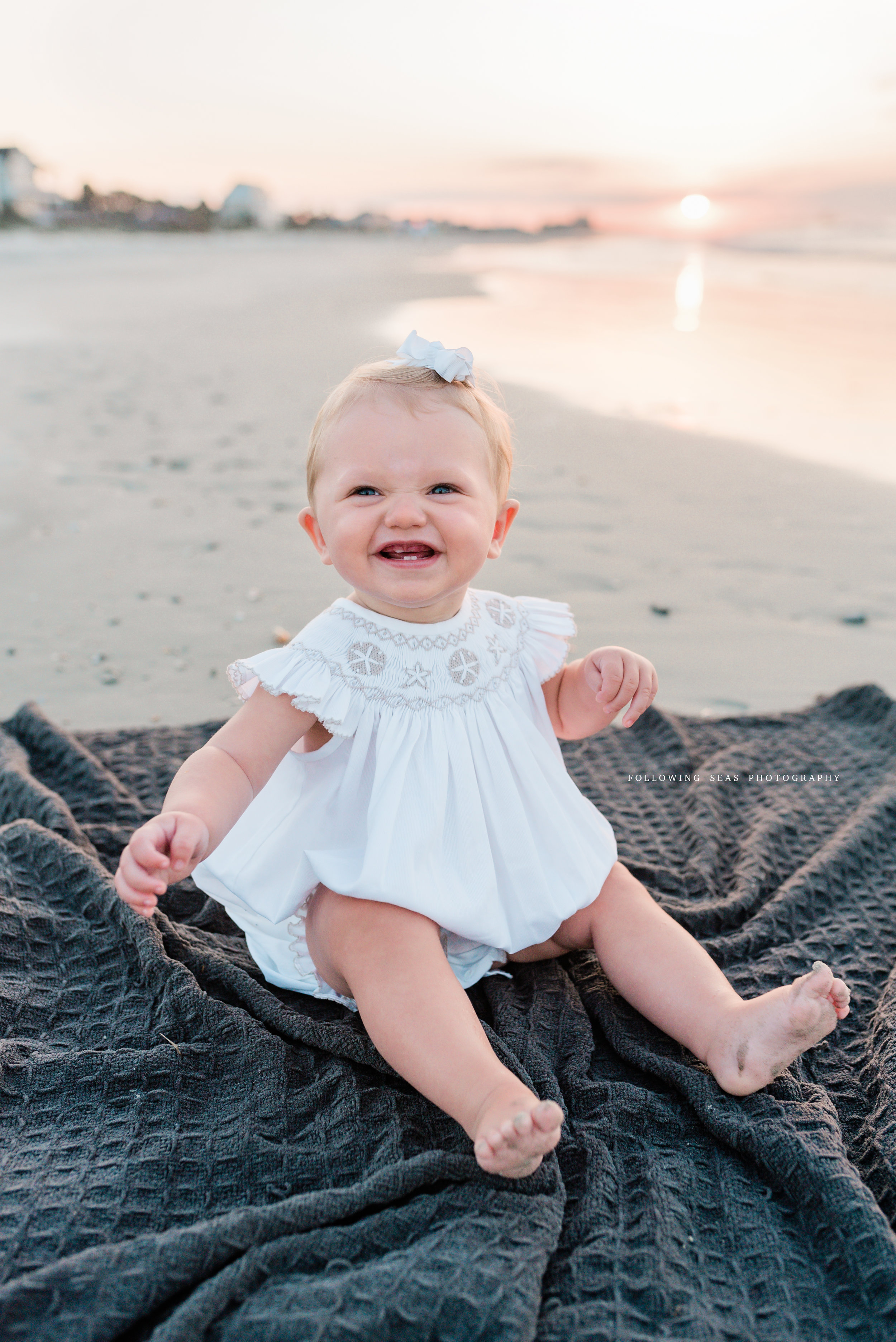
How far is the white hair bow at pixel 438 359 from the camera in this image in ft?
5.24

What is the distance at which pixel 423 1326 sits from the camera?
1115mm

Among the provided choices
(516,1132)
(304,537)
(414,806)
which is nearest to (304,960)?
(414,806)

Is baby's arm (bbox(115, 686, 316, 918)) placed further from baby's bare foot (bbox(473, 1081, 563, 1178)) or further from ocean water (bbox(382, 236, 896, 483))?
ocean water (bbox(382, 236, 896, 483))

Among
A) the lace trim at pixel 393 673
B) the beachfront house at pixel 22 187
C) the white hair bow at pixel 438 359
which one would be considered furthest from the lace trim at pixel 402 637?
the beachfront house at pixel 22 187

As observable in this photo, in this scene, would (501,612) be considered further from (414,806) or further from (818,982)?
(818,982)

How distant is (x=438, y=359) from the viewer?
1.60 meters

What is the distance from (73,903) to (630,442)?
4789 mm

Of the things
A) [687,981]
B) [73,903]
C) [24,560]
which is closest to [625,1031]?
[687,981]

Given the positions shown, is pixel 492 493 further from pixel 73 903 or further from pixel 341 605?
pixel 73 903

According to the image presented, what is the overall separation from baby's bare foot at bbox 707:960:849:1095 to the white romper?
12.0 inches

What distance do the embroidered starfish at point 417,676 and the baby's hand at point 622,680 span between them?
28 cm

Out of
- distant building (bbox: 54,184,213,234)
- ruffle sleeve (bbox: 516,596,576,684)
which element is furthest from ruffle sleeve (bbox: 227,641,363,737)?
distant building (bbox: 54,184,213,234)

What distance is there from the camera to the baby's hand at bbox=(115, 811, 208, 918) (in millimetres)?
1282

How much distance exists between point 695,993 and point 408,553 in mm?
824
